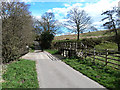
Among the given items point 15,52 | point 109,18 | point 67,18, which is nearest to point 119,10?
point 109,18

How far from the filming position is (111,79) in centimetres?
639

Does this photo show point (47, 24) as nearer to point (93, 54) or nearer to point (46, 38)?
point (46, 38)

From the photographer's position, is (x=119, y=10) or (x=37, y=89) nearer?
(x=37, y=89)

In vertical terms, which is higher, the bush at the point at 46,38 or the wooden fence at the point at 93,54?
the bush at the point at 46,38

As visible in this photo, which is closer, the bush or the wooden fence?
the wooden fence

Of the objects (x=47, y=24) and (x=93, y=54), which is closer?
(x=93, y=54)

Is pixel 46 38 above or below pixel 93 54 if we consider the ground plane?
above

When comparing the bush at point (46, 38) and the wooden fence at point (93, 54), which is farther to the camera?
the bush at point (46, 38)

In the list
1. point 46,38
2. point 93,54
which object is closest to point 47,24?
point 46,38

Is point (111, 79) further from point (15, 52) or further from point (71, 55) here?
point (71, 55)

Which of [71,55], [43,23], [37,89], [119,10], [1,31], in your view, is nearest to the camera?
[37,89]

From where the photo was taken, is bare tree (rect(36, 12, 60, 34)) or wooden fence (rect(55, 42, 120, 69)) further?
bare tree (rect(36, 12, 60, 34))

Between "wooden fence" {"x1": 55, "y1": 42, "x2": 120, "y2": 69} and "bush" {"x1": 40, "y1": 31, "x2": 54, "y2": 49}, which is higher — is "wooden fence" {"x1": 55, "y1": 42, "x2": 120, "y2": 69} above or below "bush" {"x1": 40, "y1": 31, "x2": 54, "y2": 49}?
below

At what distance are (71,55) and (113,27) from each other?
19.1m
